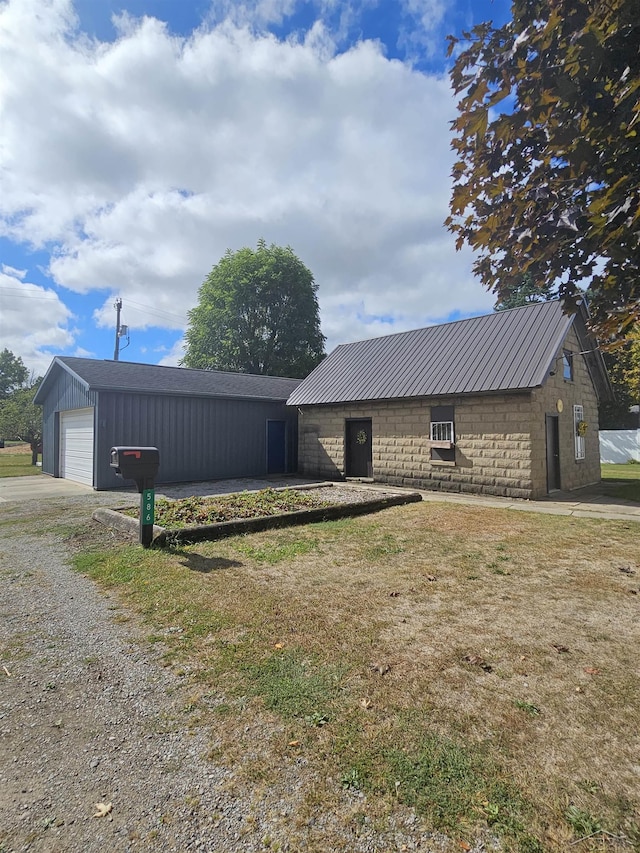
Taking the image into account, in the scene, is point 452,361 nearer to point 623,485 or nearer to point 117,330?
point 623,485

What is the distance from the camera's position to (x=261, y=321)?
35.4 m

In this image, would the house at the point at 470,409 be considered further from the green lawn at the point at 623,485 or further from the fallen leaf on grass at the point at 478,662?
the fallen leaf on grass at the point at 478,662

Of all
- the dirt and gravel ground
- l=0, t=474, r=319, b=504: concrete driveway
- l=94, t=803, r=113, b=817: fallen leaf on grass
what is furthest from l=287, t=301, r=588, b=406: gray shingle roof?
l=94, t=803, r=113, b=817: fallen leaf on grass

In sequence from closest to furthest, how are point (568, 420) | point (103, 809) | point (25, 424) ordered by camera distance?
point (103, 809) → point (568, 420) → point (25, 424)

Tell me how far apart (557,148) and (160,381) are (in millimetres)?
13998

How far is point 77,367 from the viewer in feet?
47.2

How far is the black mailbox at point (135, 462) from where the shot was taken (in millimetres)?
5828

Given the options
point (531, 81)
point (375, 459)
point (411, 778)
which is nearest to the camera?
point (411, 778)

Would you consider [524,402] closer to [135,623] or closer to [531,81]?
[531,81]

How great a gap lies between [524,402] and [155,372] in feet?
40.5

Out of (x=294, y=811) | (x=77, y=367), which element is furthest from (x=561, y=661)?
(x=77, y=367)

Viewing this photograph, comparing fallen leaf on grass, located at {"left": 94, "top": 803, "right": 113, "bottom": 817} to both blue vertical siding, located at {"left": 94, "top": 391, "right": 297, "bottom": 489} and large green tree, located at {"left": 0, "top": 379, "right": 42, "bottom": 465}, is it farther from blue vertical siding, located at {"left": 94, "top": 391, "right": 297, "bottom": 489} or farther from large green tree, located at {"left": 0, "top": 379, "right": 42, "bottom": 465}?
large green tree, located at {"left": 0, "top": 379, "right": 42, "bottom": 465}

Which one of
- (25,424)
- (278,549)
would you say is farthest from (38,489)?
(25,424)

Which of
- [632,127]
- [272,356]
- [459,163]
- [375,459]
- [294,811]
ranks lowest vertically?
[294,811]
